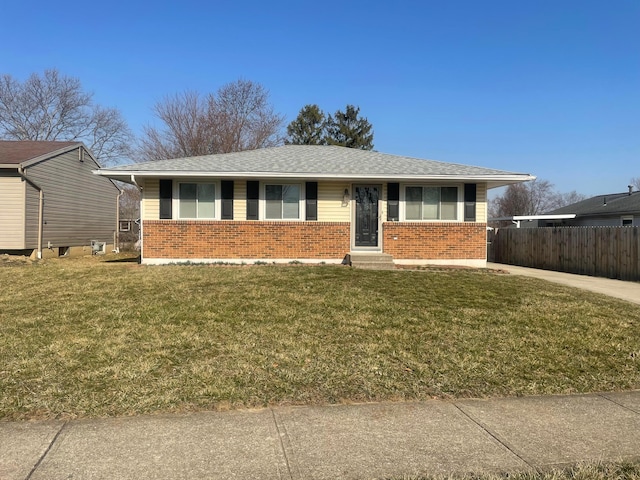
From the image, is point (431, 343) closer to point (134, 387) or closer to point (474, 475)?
point (474, 475)

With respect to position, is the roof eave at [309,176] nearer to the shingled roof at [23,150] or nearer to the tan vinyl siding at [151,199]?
the tan vinyl siding at [151,199]

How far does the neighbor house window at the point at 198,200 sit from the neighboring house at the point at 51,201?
821 centimetres

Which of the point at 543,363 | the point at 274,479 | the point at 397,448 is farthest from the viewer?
the point at 543,363

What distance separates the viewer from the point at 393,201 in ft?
43.5

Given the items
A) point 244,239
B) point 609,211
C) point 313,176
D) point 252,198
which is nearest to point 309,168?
point 313,176

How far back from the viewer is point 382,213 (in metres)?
13.3

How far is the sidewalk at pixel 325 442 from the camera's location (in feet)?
9.30

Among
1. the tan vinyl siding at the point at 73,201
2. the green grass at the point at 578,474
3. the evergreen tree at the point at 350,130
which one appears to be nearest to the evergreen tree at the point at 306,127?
the evergreen tree at the point at 350,130

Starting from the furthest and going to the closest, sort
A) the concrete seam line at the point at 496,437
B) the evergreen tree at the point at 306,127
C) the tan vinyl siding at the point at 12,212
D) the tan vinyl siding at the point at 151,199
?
1. the evergreen tree at the point at 306,127
2. the tan vinyl siding at the point at 12,212
3. the tan vinyl siding at the point at 151,199
4. the concrete seam line at the point at 496,437

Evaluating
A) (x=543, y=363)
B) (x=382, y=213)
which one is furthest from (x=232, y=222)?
(x=543, y=363)

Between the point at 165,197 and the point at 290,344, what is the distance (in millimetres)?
8873

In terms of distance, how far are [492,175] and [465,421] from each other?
10.3 meters

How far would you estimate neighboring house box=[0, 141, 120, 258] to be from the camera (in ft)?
55.3

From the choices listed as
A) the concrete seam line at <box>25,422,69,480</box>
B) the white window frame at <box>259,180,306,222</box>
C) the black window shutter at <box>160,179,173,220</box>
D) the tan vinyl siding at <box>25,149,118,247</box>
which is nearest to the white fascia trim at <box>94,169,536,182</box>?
the black window shutter at <box>160,179,173,220</box>
